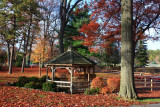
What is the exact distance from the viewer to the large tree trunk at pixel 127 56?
31.4 feet

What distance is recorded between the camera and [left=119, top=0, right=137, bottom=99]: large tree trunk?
9.57 m

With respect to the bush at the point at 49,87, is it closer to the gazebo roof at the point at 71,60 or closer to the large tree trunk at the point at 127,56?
the gazebo roof at the point at 71,60

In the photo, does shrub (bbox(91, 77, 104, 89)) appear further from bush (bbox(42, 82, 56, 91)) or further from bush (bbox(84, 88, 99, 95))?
bush (bbox(42, 82, 56, 91))

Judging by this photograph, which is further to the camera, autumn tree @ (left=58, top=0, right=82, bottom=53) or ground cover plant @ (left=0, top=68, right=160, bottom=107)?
autumn tree @ (left=58, top=0, right=82, bottom=53)

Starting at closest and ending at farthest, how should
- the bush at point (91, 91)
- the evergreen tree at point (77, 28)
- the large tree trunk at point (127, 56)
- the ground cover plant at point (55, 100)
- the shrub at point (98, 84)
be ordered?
the ground cover plant at point (55, 100)
the large tree trunk at point (127, 56)
the bush at point (91, 91)
the shrub at point (98, 84)
the evergreen tree at point (77, 28)

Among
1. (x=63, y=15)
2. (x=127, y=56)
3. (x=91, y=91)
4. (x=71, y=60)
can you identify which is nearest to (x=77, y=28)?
(x=63, y=15)

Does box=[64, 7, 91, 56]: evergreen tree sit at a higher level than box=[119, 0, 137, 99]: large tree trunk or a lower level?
higher

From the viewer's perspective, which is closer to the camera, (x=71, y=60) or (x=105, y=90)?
(x=105, y=90)

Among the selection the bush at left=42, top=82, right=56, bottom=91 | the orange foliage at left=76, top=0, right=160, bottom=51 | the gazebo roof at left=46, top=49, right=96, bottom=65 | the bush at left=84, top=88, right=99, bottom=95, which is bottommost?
the bush at left=84, top=88, right=99, bottom=95

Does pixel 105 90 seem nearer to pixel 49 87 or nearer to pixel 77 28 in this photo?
pixel 49 87

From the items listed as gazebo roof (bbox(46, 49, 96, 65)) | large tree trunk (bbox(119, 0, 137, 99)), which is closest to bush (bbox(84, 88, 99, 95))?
gazebo roof (bbox(46, 49, 96, 65))

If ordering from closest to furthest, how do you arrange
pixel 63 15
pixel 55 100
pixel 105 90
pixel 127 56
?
pixel 55 100
pixel 127 56
pixel 105 90
pixel 63 15

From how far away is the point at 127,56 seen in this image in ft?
31.8

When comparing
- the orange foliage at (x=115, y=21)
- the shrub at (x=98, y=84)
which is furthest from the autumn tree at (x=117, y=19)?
the shrub at (x=98, y=84)
